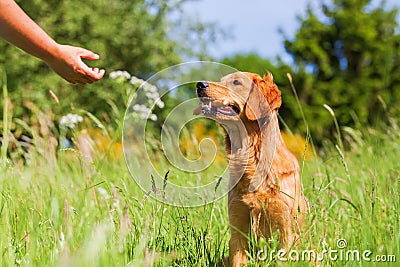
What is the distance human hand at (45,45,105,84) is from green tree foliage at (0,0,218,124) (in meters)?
11.9

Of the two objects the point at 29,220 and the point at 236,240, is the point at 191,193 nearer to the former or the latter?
the point at 236,240

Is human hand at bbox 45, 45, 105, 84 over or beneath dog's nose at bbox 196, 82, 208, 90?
beneath

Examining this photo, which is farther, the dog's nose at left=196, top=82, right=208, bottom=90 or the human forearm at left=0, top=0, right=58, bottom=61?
the dog's nose at left=196, top=82, right=208, bottom=90

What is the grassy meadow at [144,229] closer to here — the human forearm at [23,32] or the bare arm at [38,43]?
the bare arm at [38,43]

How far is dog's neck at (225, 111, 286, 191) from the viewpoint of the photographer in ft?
11.7

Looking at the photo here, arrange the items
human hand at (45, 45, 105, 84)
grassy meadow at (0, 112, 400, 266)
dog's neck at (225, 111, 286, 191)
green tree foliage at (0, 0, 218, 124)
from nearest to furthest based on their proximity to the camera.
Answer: grassy meadow at (0, 112, 400, 266) < human hand at (45, 45, 105, 84) < dog's neck at (225, 111, 286, 191) < green tree foliage at (0, 0, 218, 124)

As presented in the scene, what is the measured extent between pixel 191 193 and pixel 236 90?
0.75 metres

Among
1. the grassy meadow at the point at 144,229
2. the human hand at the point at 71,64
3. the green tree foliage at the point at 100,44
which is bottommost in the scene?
the grassy meadow at the point at 144,229

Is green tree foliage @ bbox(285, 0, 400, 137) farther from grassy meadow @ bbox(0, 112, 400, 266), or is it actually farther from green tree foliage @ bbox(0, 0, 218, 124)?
grassy meadow @ bbox(0, 112, 400, 266)

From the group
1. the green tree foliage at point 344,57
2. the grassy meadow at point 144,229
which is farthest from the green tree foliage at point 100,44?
the grassy meadow at point 144,229

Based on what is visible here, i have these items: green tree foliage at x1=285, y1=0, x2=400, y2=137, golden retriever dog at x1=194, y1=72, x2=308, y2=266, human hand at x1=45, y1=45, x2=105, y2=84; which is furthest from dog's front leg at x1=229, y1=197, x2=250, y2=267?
green tree foliage at x1=285, y1=0, x2=400, y2=137

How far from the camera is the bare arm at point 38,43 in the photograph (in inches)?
105

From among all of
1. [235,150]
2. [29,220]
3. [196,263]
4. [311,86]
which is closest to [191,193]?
[235,150]

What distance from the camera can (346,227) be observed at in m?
3.77
